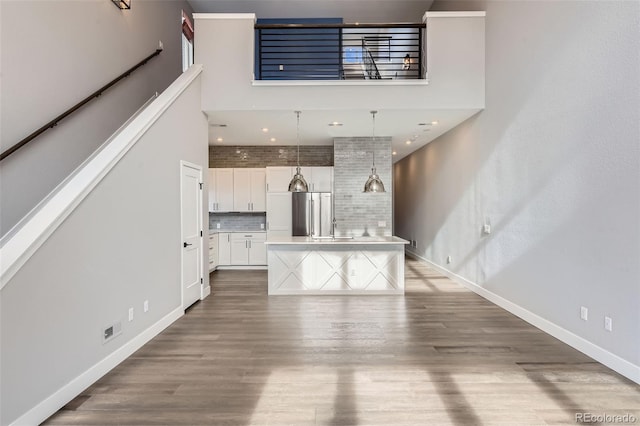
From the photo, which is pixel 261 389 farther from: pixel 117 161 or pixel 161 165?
pixel 161 165

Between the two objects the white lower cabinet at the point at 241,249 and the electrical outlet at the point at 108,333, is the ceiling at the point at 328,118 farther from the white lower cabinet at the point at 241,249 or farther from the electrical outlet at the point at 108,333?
the electrical outlet at the point at 108,333

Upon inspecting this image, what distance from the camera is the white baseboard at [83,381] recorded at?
79.3 inches

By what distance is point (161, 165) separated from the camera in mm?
3678

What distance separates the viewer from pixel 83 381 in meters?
2.43

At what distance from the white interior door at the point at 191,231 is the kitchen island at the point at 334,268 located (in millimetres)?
1155

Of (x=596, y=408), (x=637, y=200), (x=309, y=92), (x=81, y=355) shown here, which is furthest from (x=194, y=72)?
(x=596, y=408)

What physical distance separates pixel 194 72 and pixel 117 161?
2418 mm

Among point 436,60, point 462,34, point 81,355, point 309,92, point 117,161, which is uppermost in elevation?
point 462,34

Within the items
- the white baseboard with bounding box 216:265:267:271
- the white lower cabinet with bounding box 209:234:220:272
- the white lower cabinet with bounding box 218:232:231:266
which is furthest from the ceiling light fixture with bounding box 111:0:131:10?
the white baseboard with bounding box 216:265:267:271

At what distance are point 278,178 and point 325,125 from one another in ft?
→ 6.33

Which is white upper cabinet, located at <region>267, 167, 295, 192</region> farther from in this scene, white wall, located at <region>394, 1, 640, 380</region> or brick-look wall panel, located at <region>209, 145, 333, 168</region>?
white wall, located at <region>394, 1, 640, 380</region>

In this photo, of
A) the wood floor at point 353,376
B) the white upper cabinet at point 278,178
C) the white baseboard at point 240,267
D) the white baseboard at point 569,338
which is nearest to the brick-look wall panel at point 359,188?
the white upper cabinet at point 278,178

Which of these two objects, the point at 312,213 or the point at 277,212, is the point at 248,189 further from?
the point at 312,213

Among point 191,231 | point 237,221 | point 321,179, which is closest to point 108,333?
point 191,231
